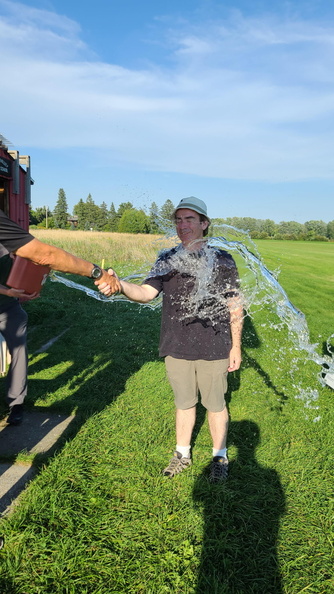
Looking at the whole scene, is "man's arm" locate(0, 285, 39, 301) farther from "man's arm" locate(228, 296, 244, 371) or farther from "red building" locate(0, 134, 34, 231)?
"red building" locate(0, 134, 34, 231)

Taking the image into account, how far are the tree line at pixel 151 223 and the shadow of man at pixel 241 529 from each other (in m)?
2.09

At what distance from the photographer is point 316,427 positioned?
4.41 m

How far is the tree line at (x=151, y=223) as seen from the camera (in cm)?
390

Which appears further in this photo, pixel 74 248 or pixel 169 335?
pixel 74 248

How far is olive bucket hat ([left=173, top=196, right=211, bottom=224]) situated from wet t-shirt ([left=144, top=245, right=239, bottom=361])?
0.93ft

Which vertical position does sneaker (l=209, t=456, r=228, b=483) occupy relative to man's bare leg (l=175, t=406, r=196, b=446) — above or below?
below

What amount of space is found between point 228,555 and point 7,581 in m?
1.32

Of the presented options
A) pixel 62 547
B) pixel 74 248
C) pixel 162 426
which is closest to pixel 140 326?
pixel 162 426

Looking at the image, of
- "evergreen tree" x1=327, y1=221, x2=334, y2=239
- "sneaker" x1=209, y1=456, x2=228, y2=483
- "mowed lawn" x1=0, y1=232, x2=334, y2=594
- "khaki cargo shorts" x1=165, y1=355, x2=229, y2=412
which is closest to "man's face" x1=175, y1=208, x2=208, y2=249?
"khaki cargo shorts" x1=165, y1=355, x2=229, y2=412

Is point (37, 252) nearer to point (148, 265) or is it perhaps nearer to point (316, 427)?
point (148, 265)

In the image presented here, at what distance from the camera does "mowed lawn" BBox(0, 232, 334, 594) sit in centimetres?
251

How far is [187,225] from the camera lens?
3326mm

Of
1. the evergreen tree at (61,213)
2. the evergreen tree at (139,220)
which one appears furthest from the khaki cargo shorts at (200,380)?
the evergreen tree at (61,213)

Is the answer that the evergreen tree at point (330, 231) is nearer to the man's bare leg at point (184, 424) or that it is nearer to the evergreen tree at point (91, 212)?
the evergreen tree at point (91, 212)
